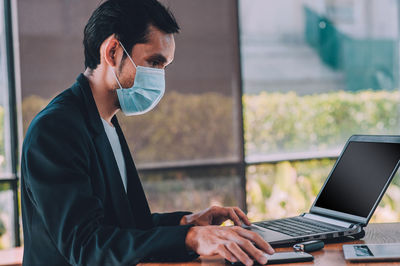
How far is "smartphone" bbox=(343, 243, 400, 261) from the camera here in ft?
4.00

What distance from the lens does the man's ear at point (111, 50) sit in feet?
5.17

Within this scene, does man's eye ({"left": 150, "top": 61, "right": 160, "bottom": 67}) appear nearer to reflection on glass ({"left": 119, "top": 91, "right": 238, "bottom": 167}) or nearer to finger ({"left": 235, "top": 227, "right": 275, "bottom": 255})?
finger ({"left": 235, "top": 227, "right": 275, "bottom": 255})

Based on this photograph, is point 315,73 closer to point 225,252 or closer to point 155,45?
point 155,45

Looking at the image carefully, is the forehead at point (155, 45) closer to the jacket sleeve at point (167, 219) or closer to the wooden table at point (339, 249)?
the jacket sleeve at point (167, 219)

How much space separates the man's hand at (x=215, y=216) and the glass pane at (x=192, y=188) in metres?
1.74

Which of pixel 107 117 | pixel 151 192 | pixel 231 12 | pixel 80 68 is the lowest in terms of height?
pixel 151 192

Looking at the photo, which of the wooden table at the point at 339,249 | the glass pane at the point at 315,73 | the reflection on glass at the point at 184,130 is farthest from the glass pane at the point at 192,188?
the wooden table at the point at 339,249

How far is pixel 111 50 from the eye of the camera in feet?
5.21

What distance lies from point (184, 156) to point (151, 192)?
336mm

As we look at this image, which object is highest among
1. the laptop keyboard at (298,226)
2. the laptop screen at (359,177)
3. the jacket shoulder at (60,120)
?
the jacket shoulder at (60,120)

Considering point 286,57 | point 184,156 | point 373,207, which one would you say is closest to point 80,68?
point 184,156

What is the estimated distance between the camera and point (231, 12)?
3426 millimetres

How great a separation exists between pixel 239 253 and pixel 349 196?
2.07 ft

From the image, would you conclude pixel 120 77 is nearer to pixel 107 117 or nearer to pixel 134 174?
pixel 107 117
